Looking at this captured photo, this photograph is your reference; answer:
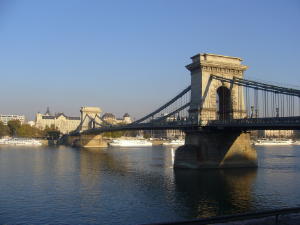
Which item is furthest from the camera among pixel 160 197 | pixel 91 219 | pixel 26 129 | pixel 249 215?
pixel 26 129

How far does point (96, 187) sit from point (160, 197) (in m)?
7.07

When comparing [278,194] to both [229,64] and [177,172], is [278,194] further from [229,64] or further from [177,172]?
[229,64]

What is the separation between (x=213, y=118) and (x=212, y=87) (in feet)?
12.7

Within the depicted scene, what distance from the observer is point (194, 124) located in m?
42.2

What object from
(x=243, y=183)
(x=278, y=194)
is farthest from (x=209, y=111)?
(x=278, y=194)

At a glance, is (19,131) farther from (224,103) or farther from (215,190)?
(215,190)

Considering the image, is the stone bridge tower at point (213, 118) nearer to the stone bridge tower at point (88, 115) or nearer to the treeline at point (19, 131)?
the stone bridge tower at point (88, 115)

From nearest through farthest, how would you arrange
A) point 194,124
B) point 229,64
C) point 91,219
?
point 91,219, point 194,124, point 229,64

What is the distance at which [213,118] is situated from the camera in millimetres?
43500

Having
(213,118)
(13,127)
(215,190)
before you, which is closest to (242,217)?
(215,190)

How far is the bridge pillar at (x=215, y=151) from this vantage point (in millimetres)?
42250

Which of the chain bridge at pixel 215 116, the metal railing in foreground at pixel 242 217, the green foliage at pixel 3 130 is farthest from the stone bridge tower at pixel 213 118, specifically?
the green foliage at pixel 3 130

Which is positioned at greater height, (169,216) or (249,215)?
(249,215)

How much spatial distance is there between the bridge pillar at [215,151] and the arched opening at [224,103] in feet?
12.4
